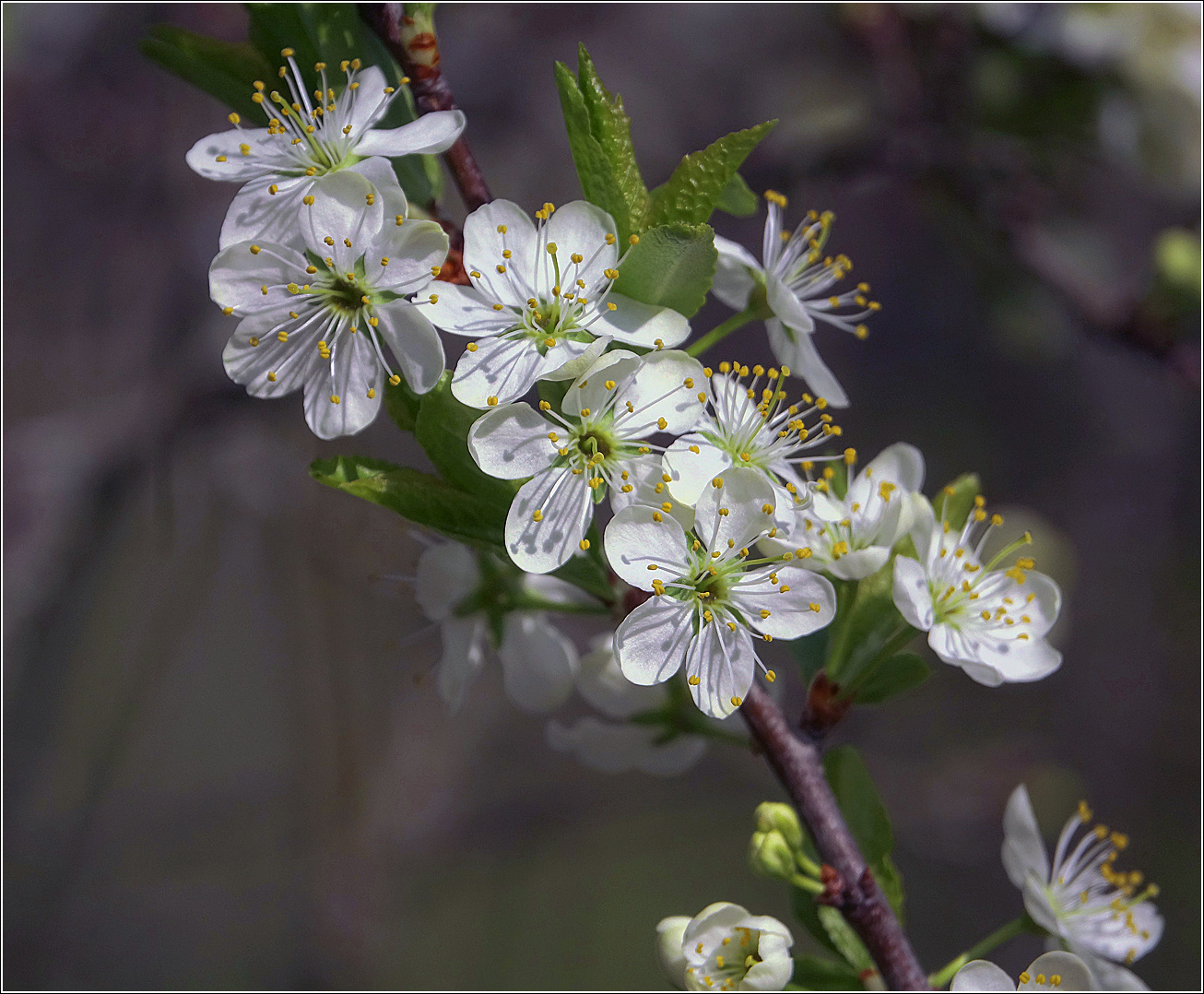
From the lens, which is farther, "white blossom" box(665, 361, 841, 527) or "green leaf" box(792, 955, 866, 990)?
"green leaf" box(792, 955, 866, 990)

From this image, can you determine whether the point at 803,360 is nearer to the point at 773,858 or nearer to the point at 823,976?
the point at 773,858

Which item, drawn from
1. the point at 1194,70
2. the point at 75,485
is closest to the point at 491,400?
the point at 1194,70

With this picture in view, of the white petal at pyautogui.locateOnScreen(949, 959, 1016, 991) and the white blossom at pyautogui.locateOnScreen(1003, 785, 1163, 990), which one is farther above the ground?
the white petal at pyautogui.locateOnScreen(949, 959, 1016, 991)

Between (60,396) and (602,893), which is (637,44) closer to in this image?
(60,396)

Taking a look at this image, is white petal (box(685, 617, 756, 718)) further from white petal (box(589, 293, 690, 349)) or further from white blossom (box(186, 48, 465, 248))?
white blossom (box(186, 48, 465, 248))

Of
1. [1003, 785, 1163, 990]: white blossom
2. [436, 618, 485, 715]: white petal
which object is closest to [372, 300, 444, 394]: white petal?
[436, 618, 485, 715]: white petal

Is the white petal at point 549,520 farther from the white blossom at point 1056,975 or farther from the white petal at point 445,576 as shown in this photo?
the white blossom at point 1056,975

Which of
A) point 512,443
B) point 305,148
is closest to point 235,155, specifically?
point 305,148
